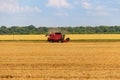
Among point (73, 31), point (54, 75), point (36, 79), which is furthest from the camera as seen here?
point (73, 31)

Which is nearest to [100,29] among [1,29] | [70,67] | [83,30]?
[83,30]

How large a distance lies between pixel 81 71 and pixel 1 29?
97724 millimetres

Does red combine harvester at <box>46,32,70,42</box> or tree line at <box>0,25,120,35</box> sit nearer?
red combine harvester at <box>46,32,70,42</box>

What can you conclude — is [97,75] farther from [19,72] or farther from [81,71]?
[19,72]

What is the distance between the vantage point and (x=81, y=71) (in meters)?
18.5

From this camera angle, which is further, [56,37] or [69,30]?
[69,30]

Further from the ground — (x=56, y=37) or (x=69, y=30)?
(x=56, y=37)

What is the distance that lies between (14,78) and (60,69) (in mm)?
3747

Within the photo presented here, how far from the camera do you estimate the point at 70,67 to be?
20.4 meters

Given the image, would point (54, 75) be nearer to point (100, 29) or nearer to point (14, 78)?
point (14, 78)

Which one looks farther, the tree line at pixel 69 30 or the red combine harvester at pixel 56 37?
the tree line at pixel 69 30

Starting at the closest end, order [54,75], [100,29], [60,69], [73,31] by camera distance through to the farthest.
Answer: [54,75], [60,69], [73,31], [100,29]

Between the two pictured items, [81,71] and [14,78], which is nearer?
[14,78]

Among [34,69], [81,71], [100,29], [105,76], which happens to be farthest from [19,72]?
[100,29]
